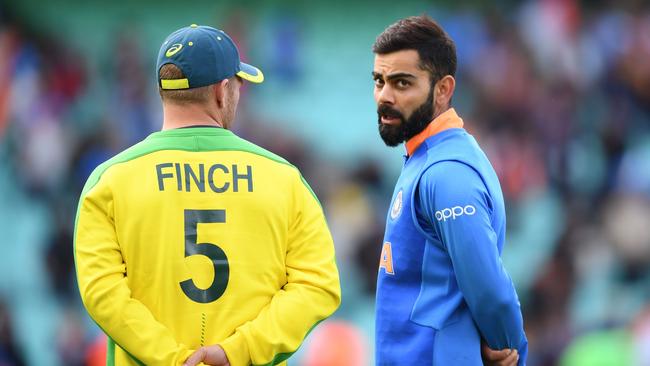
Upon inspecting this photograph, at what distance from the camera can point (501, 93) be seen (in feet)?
41.2

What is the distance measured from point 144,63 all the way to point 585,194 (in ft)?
16.3

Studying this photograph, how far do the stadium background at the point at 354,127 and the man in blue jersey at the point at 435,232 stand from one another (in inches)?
251

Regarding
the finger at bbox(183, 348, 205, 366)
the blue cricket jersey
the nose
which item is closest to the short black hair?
the nose

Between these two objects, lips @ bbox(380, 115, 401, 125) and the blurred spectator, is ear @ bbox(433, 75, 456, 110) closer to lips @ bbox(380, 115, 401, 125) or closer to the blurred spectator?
lips @ bbox(380, 115, 401, 125)

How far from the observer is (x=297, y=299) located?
4.06m

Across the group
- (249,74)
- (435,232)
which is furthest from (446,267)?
(249,74)

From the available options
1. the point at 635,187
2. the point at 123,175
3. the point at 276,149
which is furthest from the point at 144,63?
the point at 123,175

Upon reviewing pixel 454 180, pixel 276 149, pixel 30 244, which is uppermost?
pixel 454 180

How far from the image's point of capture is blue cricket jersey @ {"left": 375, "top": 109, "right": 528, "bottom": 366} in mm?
4129

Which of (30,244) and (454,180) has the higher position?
(454,180)

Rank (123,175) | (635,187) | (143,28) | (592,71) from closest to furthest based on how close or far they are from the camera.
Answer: (123,175) → (635,187) → (592,71) → (143,28)

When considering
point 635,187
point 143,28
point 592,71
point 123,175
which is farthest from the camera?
point 143,28

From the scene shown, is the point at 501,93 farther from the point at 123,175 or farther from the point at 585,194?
the point at 123,175

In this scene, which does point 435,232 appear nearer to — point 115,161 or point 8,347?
point 115,161
